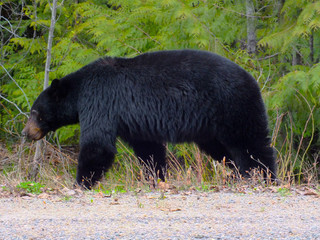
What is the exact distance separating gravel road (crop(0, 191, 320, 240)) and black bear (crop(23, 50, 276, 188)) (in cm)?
120

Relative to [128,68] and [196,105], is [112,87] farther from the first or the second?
[196,105]

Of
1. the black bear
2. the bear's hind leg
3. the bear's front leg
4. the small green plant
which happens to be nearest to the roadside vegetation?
the bear's hind leg

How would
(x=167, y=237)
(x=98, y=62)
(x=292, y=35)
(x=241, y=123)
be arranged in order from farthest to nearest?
(x=292, y=35), (x=98, y=62), (x=241, y=123), (x=167, y=237)

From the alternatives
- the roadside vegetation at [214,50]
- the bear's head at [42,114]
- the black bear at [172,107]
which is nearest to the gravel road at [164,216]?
the black bear at [172,107]

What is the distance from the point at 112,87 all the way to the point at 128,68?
0.31 meters

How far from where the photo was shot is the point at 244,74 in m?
6.35

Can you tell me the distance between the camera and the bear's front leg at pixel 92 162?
6270 millimetres

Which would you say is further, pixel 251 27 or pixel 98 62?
pixel 251 27

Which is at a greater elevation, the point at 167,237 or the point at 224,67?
the point at 224,67

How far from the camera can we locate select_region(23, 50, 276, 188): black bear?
6254 mm

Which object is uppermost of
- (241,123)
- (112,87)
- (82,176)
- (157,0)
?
(157,0)

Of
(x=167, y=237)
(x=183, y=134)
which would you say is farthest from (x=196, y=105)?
(x=167, y=237)

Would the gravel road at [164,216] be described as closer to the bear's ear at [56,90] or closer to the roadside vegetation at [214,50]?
the bear's ear at [56,90]

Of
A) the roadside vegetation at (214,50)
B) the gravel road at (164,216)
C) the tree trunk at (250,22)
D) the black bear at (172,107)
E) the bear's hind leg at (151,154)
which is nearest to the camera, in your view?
the gravel road at (164,216)
